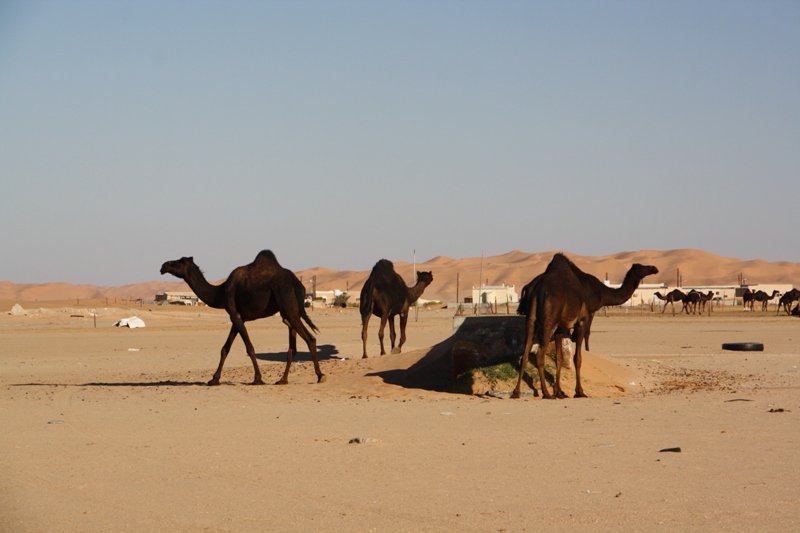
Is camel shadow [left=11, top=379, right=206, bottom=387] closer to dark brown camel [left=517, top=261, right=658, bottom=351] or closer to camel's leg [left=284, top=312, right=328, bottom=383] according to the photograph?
camel's leg [left=284, top=312, right=328, bottom=383]

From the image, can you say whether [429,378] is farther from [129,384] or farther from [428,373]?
[129,384]

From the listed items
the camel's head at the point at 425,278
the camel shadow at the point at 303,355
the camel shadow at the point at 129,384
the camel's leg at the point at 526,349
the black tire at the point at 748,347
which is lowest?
the camel shadow at the point at 129,384

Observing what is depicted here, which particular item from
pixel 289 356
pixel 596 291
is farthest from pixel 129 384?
pixel 596 291

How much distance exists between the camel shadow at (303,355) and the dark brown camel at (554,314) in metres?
9.73

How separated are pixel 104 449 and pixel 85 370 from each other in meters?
13.1

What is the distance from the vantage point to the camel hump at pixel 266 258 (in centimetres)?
1819

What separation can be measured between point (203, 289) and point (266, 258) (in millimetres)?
1452

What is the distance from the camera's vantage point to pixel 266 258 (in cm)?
1828

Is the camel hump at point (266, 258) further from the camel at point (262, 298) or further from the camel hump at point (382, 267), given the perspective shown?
the camel hump at point (382, 267)

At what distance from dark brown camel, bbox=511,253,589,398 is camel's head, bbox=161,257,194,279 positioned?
690cm

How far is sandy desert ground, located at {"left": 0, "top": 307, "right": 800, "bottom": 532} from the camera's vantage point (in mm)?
7355

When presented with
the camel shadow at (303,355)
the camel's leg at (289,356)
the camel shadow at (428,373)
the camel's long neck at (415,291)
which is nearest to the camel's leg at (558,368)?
the camel shadow at (428,373)

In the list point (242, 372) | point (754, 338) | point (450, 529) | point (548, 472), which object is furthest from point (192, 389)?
point (754, 338)

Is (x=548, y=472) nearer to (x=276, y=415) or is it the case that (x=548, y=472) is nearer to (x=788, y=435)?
(x=788, y=435)
